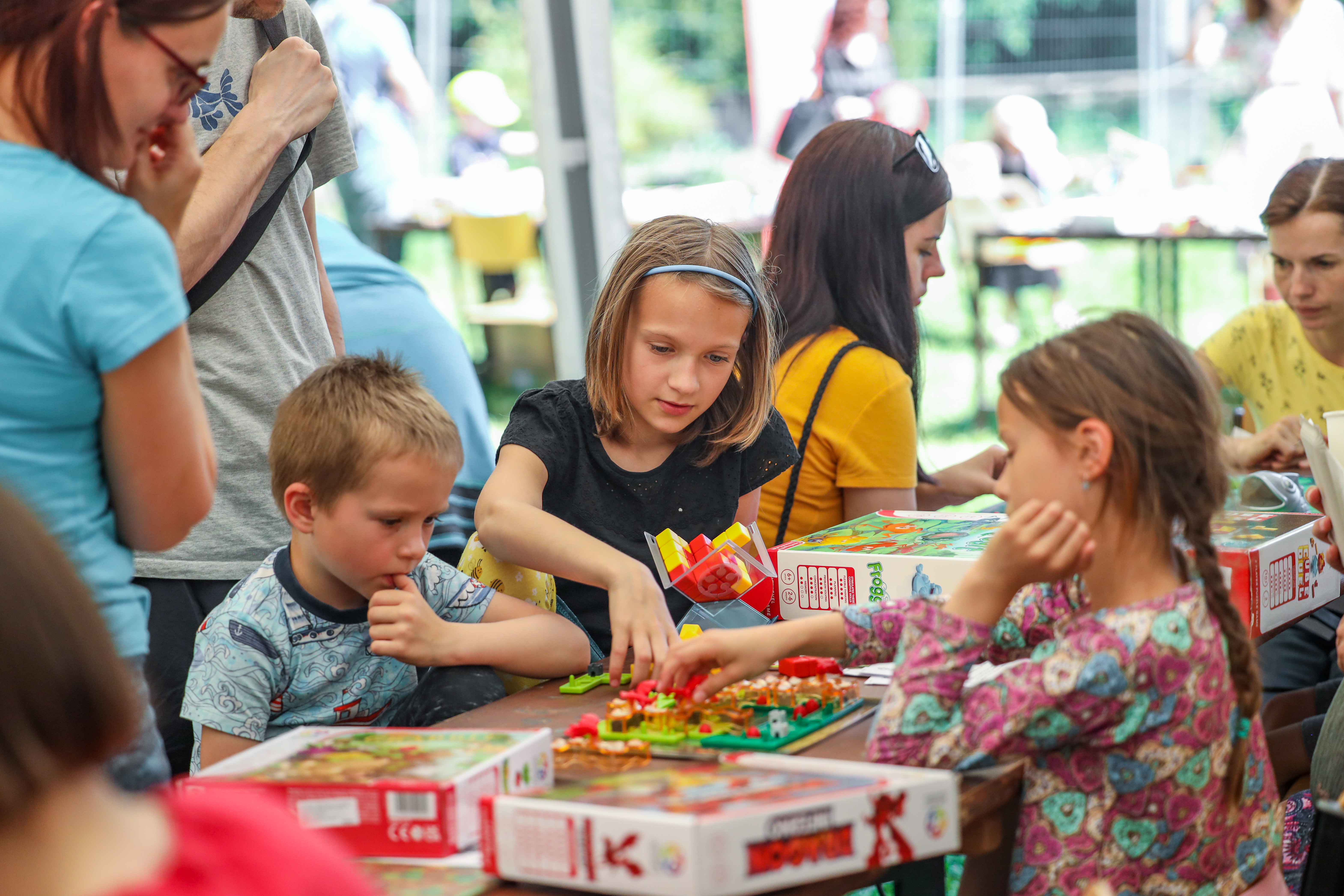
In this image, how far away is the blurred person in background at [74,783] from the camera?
703 mm

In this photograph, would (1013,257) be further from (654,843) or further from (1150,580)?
(654,843)

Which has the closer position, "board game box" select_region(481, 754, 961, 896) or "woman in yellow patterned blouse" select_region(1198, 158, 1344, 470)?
"board game box" select_region(481, 754, 961, 896)

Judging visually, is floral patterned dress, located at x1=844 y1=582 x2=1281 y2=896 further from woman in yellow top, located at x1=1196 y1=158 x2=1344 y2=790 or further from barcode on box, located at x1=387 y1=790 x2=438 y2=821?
woman in yellow top, located at x1=1196 y1=158 x2=1344 y2=790

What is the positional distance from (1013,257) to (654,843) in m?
7.68

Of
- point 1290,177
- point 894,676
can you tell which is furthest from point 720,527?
point 1290,177

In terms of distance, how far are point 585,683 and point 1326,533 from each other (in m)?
1.25

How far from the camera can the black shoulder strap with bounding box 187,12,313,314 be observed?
2.01 meters

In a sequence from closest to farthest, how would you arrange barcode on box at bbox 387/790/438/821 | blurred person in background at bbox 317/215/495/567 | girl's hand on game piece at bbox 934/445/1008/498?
barcode on box at bbox 387/790/438/821 → girl's hand on game piece at bbox 934/445/1008/498 → blurred person in background at bbox 317/215/495/567

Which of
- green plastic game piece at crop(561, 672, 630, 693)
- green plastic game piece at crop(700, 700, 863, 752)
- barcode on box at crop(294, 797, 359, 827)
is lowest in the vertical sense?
green plastic game piece at crop(561, 672, 630, 693)

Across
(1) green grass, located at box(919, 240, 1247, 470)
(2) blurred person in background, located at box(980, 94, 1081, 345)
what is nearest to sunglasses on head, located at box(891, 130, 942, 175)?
(1) green grass, located at box(919, 240, 1247, 470)

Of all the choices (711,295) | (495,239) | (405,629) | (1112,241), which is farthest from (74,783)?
(495,239)

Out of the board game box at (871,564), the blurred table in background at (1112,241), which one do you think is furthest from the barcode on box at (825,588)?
the blurred table in background at (1112,241)

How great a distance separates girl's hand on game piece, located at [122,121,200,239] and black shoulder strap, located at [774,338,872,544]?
147cm

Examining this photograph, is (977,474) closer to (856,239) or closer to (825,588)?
(856,239)
